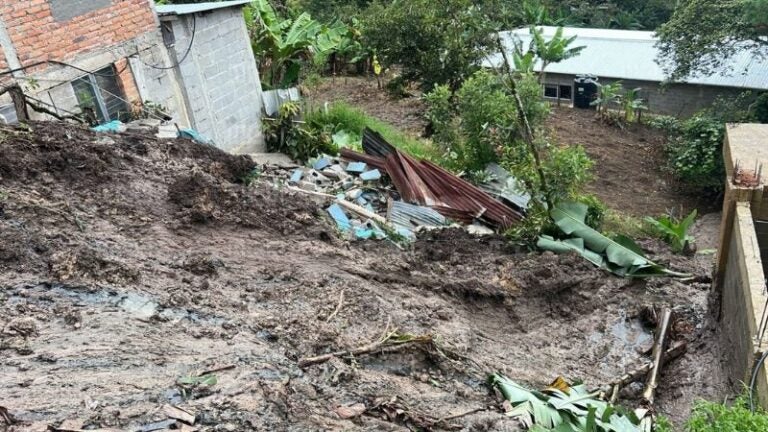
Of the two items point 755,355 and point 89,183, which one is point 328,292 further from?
point 755,355

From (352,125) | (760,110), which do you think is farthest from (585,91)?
(352,125)

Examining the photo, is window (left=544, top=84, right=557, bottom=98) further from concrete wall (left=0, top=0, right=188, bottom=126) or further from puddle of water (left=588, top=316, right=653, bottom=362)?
puddle of water (left=588, top=316, right=653, bottom=362)

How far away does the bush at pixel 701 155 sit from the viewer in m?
16.2

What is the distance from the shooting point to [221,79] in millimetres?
12180

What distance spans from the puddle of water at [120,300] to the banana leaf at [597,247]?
19.3ft

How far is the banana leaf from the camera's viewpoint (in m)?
9.34

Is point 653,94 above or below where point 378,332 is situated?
below

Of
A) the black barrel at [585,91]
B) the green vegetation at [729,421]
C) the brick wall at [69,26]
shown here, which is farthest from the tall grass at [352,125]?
the black barrel at [585,91]

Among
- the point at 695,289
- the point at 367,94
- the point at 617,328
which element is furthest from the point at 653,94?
the point at 617,328

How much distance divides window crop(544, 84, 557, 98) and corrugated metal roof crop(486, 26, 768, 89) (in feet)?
2.24

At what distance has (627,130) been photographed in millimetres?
21391

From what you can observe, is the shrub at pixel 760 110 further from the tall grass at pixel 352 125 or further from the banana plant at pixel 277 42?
the banana plant at pixel 277 42

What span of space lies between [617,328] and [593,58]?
1775cm

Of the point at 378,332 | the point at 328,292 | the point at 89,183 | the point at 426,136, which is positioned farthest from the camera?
the point at 426,136
